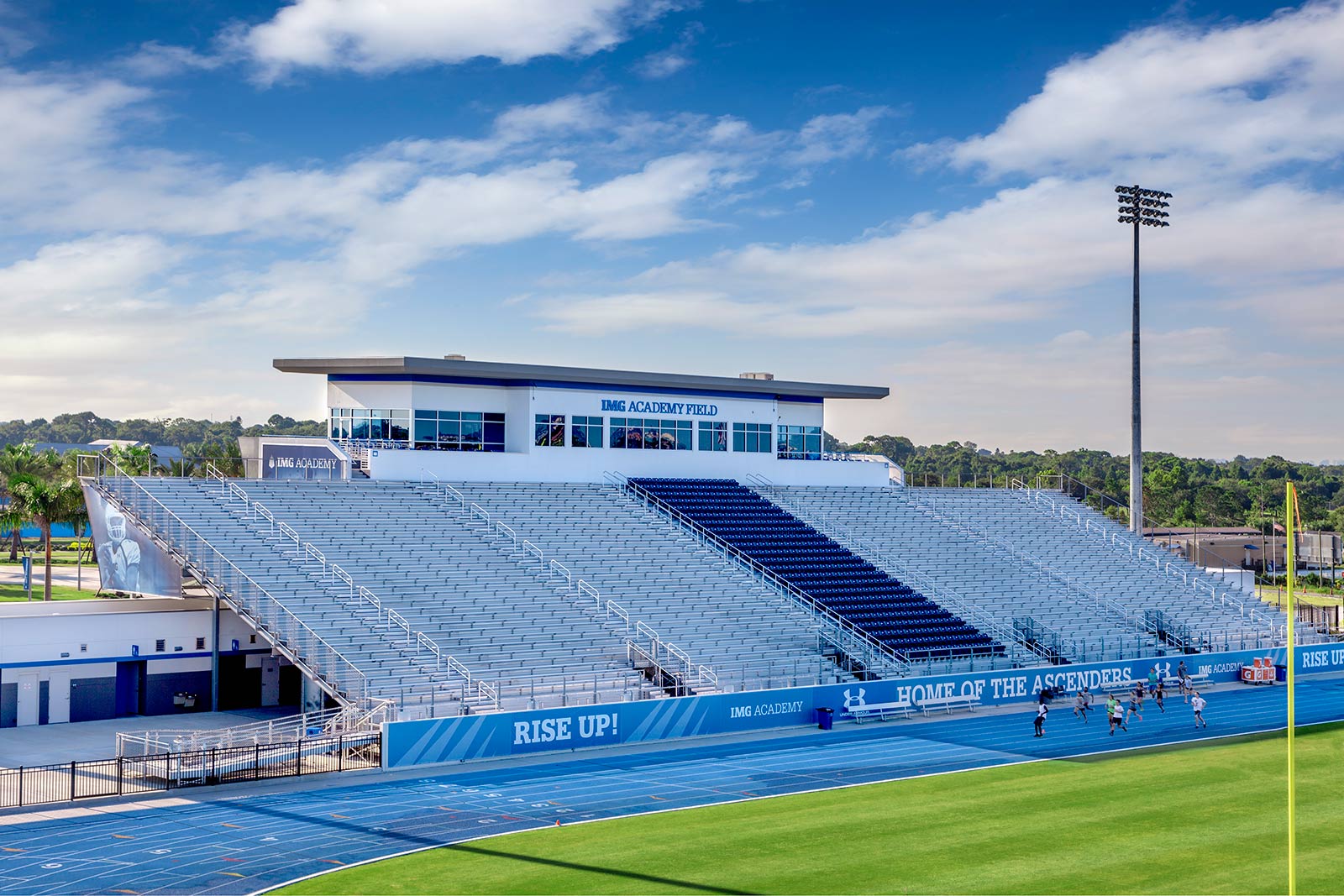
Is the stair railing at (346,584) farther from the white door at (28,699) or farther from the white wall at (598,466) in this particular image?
the white door at (28,699)

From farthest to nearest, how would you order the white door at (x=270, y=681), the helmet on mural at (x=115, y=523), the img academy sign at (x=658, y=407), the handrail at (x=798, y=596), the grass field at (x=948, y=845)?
the img academy sign at (x=658, y=407), the handrail at (x=798, y=596), the helmet on mural at (x=115, y=523), the white door at (x=270, y=681), the grass field at (x=948, y=845)

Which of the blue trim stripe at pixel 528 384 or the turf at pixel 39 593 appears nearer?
the blue trim stripe at pixel 528 384

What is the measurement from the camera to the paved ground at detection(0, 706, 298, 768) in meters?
29.9

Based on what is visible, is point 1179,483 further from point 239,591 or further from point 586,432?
point 239,591

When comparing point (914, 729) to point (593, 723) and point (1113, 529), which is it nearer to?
point (593, 723)

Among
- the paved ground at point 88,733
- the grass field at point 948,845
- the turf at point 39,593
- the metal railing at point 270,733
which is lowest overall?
the grass field at point 948,845

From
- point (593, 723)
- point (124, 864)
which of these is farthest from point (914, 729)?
point (124, 864)

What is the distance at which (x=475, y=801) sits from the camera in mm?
26750

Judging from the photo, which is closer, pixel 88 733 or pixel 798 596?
pixel 88 733

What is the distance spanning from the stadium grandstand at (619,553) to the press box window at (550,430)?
115 millimetres

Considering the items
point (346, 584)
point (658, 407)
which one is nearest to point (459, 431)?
point (658, 407)

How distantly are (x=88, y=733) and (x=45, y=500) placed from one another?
29.9 m

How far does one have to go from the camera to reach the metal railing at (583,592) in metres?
36.8

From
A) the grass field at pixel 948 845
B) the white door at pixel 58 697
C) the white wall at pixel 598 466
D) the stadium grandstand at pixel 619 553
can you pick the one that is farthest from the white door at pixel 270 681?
the grass field at pixel 948 845
